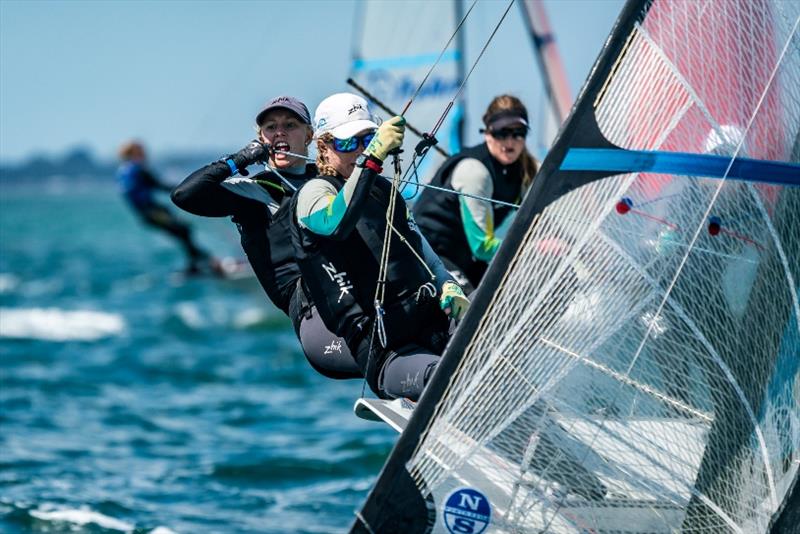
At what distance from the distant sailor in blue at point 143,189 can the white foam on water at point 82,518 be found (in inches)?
369

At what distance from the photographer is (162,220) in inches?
685

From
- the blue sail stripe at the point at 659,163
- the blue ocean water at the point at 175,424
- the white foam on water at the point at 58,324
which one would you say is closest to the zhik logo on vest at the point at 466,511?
the blue sail stripe at the point at 659,163

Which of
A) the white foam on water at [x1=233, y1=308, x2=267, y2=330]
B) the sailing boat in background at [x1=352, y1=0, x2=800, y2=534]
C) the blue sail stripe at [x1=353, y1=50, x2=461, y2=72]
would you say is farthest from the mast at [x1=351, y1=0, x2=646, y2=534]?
the white foam on water at [x1=233, y1=308, x2=267, y2=330]

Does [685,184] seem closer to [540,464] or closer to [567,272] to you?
[567,272]

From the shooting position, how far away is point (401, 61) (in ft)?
41.2

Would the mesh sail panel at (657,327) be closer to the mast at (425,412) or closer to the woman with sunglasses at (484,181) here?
the mast at (425,412)

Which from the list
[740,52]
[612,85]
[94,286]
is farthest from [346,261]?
[94,286]

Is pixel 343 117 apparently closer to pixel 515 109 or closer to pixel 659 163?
pixel 659 163

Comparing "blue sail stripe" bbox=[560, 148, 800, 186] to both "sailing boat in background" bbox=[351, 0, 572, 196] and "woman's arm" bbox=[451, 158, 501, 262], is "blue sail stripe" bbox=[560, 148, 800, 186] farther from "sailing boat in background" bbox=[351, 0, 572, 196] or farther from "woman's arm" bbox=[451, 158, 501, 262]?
"sailing boat in background" bbox=[351, 0, 572, 196]

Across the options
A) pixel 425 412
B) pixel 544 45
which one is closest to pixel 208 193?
pixel 425 412

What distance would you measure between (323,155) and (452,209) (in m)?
1.58

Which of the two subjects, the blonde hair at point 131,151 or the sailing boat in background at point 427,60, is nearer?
the sailing boat in background at point 427,60

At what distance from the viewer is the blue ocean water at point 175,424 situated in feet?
22.7

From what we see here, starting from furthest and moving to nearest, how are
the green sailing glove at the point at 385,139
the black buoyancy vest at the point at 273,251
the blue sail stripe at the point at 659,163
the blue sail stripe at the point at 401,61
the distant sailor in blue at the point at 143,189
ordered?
the distant sailor in blue at the point at 143,189 < the blue sail stripe at the point at 401,61 < the black buoyancy vest at the point at 273,251 < the green sailing glove at the point at 385,139 < the blue sail stripe at the point at 659,163
